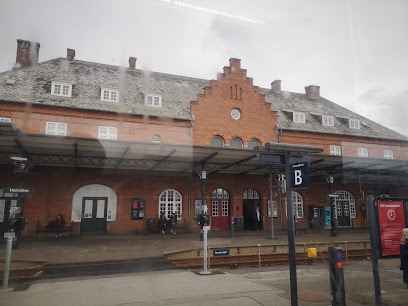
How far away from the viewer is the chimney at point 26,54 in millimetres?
21734

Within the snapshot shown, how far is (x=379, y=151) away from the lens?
28312mm

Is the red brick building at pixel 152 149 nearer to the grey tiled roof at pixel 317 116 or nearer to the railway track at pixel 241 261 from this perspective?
the grey tiled roof at pixel 317 116

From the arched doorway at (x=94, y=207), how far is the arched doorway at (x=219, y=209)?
7.34 metres

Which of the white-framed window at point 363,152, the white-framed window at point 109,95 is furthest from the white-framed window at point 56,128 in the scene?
the white-framed window at point 363,152

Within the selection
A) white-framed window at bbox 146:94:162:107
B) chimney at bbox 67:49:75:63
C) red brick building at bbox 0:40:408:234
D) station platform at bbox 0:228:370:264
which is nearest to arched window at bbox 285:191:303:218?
red brick building at bbox 0:40:408:234

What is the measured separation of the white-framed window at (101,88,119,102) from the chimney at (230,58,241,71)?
31.0 feet

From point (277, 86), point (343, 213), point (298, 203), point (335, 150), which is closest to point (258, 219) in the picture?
point (298, 203)

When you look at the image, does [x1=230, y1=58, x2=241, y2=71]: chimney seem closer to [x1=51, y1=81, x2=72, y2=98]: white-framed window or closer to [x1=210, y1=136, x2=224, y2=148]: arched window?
[x1=210, y1=136, x2=224, y2=148]: arched window

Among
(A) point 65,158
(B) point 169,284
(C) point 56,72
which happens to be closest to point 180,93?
(C) point 56,72

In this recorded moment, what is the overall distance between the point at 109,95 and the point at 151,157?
23.1 ft

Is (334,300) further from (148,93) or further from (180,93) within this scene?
(180,93)

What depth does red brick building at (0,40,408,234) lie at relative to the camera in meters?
17.2

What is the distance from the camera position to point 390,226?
841 centimetres

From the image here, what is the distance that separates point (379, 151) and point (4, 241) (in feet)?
103
